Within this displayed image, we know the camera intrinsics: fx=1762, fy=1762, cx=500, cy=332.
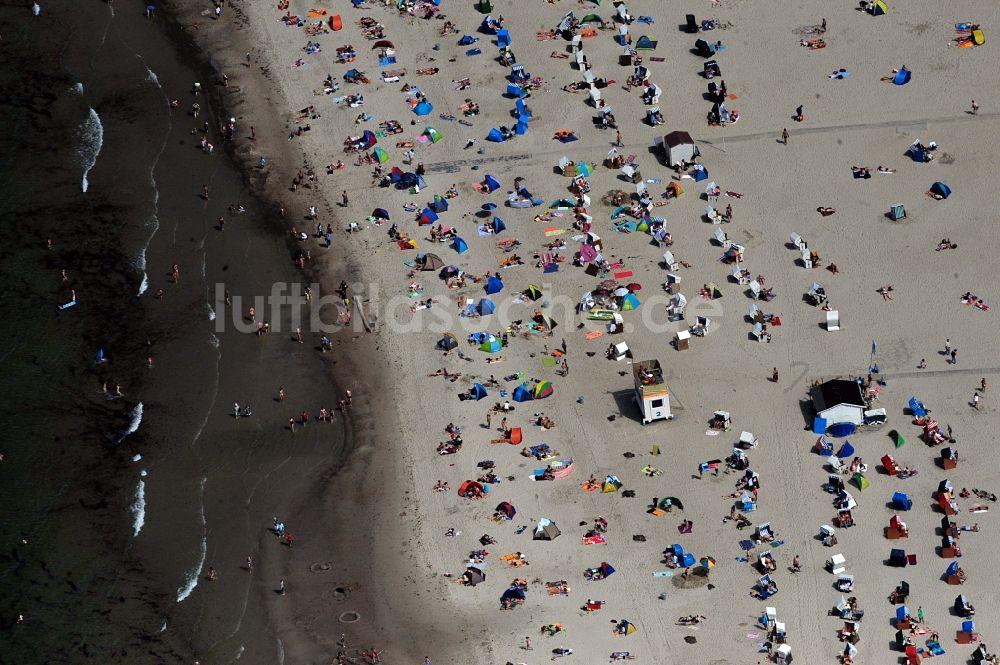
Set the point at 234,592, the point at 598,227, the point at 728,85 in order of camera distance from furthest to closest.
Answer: the point at 728,85
the point at 598,227
the point at 234,592

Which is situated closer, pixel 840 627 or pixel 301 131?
pixel 840 627

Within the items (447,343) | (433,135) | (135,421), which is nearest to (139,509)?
(135,421)

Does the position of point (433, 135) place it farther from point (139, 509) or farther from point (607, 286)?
point (139, 509)

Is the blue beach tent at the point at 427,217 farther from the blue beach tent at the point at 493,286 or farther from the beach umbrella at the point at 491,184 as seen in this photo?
the blue beach tent at the point at 493,286

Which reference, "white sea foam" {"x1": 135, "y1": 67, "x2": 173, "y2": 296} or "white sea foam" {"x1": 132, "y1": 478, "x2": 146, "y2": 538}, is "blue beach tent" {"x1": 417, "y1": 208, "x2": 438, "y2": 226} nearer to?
"white sea foam" {"x1": 135, "y1": 67, "x2": 173, "y2": 296}

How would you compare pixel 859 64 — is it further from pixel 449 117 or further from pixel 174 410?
pixel 174 410

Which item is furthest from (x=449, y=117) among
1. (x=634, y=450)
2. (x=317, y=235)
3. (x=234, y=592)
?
(x=234, y=592)

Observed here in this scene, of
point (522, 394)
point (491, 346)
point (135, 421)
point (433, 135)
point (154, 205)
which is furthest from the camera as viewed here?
point (433, 135)

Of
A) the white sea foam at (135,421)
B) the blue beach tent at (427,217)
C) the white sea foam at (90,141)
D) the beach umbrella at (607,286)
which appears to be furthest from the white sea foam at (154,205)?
the beach umbrella at (607,286)
